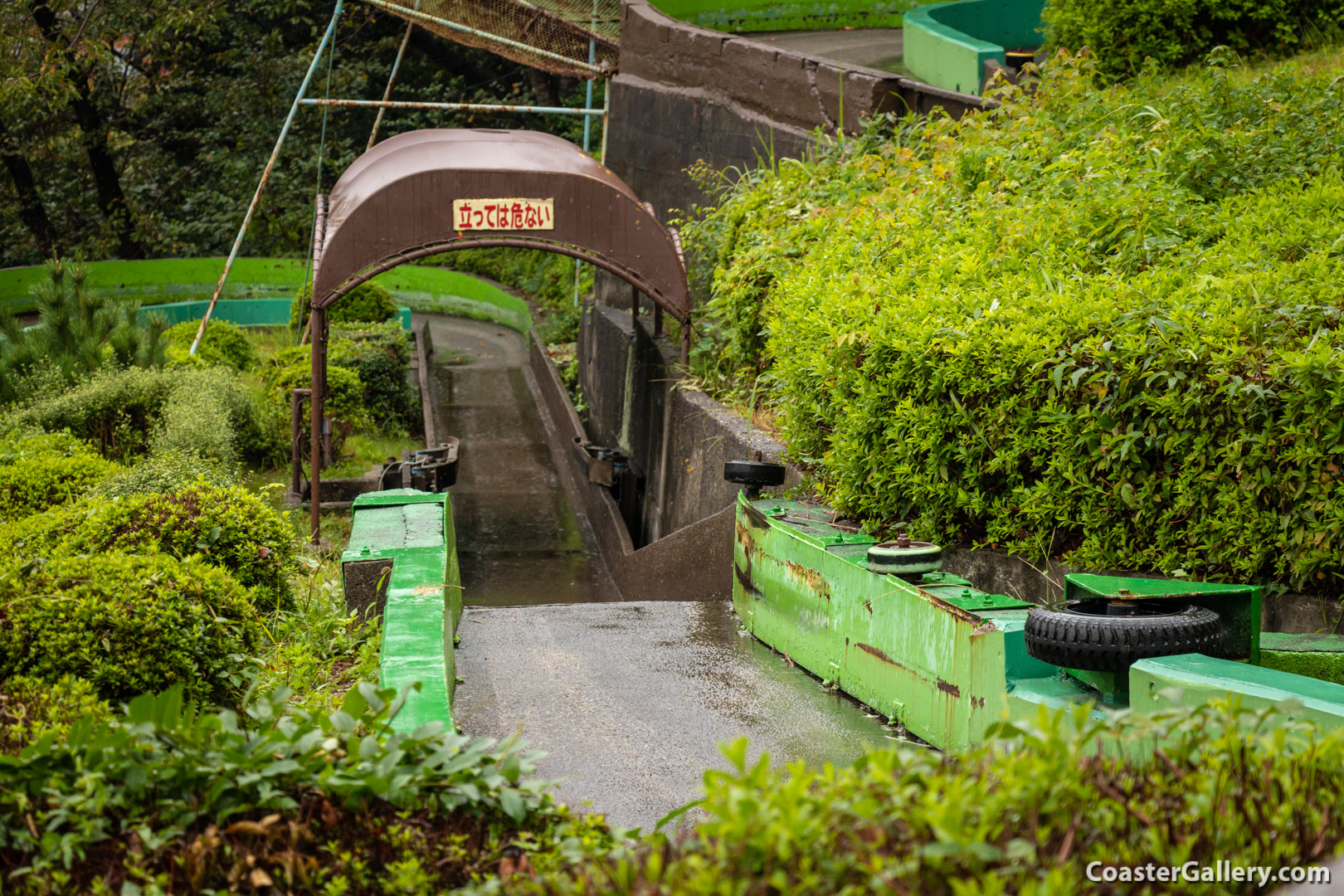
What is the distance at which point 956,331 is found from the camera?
561cm

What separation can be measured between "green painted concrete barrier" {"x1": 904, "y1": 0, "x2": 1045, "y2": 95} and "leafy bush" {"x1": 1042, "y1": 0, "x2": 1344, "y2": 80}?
2026 millimetres

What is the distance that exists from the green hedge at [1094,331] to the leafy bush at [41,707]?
383 centimetres

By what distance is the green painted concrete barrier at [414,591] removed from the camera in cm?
381

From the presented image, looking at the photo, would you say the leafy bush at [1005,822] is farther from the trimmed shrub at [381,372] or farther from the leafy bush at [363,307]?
the leafy bush at [363,307]

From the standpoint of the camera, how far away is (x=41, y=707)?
354cm

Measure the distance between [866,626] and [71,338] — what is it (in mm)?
12467

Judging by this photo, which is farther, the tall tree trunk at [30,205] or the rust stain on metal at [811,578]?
the tall tree trunk at [30,205]

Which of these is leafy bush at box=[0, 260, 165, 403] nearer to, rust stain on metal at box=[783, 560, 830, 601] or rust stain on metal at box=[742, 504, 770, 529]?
rust stain on metal at box=[742, 504, 770, 529]

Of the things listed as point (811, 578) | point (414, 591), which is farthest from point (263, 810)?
point (811, 578)

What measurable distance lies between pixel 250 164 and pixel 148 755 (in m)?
28.9

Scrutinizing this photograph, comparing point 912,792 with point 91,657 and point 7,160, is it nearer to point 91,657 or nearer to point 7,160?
point 91,657

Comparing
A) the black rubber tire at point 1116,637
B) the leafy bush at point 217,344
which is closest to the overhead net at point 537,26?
the leafy bush at point 217,344

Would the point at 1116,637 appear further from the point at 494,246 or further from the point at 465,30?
the point at 465,30

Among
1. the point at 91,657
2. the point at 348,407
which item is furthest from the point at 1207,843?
the point at 348,407
